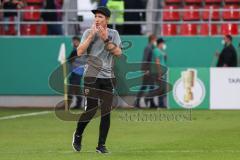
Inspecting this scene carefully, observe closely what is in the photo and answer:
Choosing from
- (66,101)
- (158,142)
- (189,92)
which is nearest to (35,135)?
(158,142)

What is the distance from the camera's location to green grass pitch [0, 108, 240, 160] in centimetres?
1477

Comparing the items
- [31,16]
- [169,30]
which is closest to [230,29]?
[169,30]

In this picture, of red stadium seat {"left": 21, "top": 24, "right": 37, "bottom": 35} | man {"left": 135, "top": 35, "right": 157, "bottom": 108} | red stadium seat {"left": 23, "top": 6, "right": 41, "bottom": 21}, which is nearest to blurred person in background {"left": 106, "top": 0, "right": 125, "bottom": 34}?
man {"left": 135, "top": 35, "right": 157, "bottom": 108}

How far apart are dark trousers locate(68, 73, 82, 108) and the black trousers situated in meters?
13.7

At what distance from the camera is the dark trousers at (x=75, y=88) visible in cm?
2881

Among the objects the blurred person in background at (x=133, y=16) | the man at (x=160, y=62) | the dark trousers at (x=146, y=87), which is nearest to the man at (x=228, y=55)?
the man at (x=160, y=62)

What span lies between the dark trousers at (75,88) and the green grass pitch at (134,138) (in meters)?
3.03

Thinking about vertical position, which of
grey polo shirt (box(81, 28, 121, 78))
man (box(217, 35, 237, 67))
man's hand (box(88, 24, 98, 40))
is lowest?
man (box(217, 35, 237, 67))

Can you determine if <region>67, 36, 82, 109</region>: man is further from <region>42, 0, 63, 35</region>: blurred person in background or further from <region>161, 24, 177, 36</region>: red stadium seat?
<region>161, 24, 177, 36</region>: red stadium seat

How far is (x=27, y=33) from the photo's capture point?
30.9 m

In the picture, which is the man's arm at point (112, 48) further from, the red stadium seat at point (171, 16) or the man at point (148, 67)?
the red stadium seat at point (171, 16)

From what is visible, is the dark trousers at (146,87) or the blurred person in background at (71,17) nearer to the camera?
the dark trousers at (146,87)

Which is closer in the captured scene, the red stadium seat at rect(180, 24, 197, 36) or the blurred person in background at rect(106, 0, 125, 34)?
the blurred person in background at rect(106, 0, 125, 34)

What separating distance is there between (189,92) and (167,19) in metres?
4.03
